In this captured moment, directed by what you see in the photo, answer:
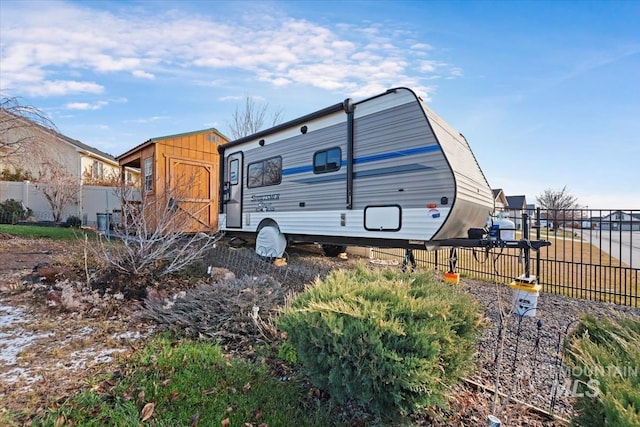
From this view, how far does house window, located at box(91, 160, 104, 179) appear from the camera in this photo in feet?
73.1

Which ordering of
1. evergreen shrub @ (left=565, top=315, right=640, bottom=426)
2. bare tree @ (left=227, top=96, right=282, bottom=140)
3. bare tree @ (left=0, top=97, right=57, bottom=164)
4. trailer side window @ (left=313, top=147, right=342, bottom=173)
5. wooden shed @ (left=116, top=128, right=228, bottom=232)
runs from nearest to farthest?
evergreen shrub @ (left=565, top=315, right=640, bottom=426), trailer side window @ (left=313, top=147, right=342, bottom=173), bare tree @ (left=0, top=97, right=57, bottom=164), wooden shed @ (left=116, top=128, right=228, bottom=232), bare tree @ (left=227, top=96, right=282, bottom=140)

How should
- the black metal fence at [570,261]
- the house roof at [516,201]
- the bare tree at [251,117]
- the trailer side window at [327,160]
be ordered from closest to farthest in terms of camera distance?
the black metal fence at [570,261] → the trailer side window at [327,160] → the bare tree at [251,117] → the house roof at [516,201]

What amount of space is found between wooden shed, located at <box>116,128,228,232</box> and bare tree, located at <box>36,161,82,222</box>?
922 cm

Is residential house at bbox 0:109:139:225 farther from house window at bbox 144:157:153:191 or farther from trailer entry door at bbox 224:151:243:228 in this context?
trailer entry door at bbox 224:151:243:228

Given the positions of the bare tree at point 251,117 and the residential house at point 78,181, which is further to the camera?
the bare tree at point 251,117

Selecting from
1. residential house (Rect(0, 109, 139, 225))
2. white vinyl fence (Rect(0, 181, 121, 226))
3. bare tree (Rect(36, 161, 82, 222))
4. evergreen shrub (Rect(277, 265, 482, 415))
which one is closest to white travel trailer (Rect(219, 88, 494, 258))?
evergreen shrub (Rect(277, 265, 482, 415))

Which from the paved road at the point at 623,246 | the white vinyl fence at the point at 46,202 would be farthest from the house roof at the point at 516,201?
the white vinyl fence at the point at 46,202

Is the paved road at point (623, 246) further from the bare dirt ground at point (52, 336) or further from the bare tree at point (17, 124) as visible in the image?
the bare tree at point (17, 124)

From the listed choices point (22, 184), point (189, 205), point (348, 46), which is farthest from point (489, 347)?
point (22, 184)

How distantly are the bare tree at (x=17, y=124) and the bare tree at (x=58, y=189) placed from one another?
30.6 feet

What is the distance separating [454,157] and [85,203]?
68.7 ft

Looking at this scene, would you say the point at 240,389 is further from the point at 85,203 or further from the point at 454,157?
the point at 85,203

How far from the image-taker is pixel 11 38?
25.1 feet

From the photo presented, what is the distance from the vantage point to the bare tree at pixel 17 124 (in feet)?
29.8
